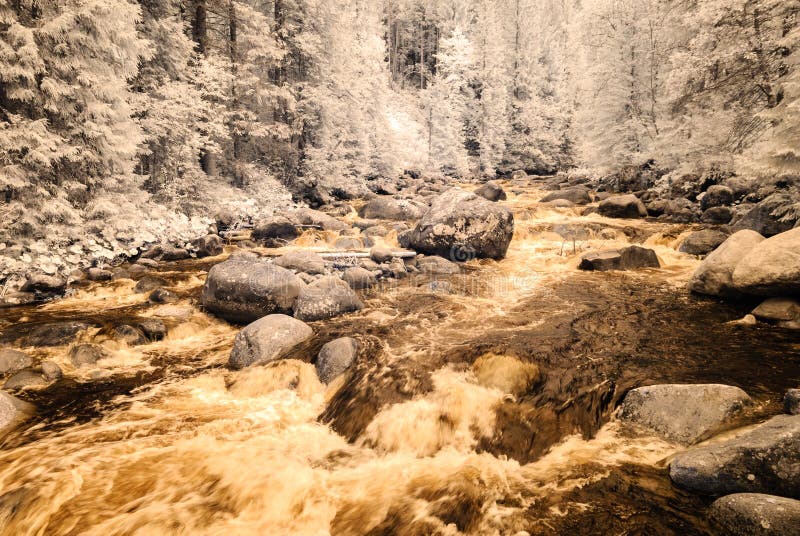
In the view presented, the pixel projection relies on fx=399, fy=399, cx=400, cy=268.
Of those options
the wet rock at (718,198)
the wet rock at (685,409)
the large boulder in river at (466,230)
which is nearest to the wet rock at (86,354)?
the wet rock at (685,409)

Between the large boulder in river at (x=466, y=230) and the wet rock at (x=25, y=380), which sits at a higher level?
the large boulder in river at (x=466, y=230)

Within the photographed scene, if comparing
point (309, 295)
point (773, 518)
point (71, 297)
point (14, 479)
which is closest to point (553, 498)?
point (773, 518)

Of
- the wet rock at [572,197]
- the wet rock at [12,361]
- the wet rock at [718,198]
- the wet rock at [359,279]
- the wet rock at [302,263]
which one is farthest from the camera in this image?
the wet rock at [572,197]

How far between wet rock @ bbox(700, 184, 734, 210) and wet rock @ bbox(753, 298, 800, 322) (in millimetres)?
10017

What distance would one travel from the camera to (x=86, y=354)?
5340mm

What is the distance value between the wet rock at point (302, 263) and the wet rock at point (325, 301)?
5.32ft

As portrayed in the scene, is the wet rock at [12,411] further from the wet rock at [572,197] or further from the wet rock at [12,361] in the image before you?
the wet rock at [572,197]

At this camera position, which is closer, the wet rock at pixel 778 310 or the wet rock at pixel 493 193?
the wet rock at pixel 778 310

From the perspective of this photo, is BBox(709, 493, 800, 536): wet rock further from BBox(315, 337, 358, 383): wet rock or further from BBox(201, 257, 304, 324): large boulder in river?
BBox(201, 257, 304, 324): large boulder in river

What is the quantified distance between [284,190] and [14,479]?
52.0ft

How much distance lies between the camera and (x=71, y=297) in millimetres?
7680

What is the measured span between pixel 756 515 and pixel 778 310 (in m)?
4.39

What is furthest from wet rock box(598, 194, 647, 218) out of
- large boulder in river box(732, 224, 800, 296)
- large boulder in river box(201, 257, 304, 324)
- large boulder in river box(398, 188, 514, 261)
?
large boulder in river box(201, 257, 304, 324)

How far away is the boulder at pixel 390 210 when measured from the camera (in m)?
16.0
